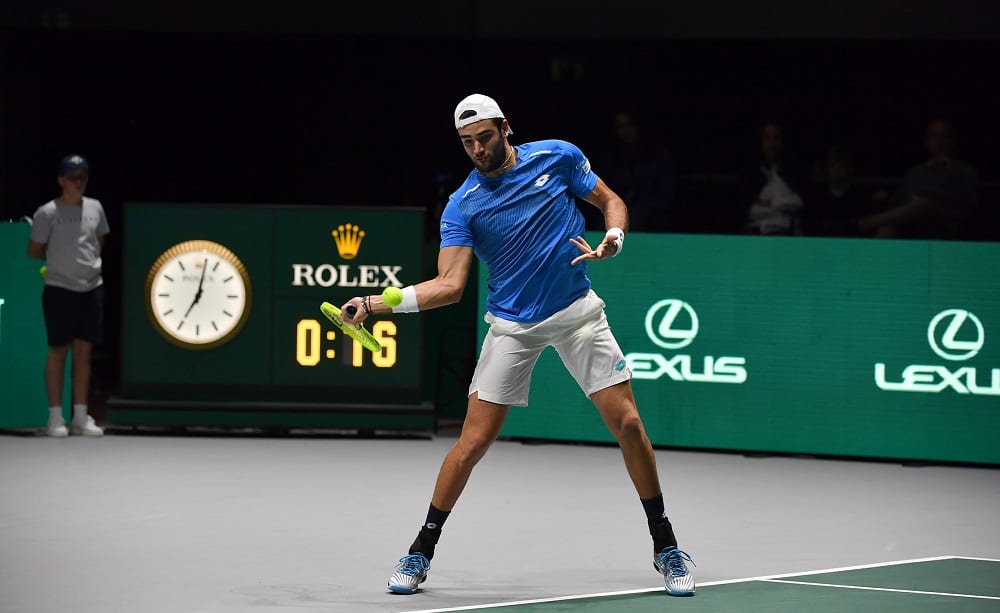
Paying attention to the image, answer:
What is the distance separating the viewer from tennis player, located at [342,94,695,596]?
271 inches

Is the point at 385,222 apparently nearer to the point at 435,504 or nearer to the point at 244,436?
the point at 244,436

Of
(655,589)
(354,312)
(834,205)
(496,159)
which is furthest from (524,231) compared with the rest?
(834,205)

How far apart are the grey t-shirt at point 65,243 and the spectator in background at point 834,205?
530cm

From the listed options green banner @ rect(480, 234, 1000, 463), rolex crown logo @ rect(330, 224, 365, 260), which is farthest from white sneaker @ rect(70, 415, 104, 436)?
green banner @ rect(480, 234, 1000, 463)

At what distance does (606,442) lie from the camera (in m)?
11.2

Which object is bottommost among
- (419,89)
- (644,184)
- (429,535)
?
(429,535)

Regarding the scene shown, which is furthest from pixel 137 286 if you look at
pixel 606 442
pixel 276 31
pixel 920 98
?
pixel 920 98

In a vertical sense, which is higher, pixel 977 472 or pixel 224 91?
pixel 224 91

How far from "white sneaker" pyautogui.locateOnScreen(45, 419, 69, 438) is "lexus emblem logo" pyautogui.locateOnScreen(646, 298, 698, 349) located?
3.93m

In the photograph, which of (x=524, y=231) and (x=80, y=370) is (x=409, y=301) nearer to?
(x=524, y=231)

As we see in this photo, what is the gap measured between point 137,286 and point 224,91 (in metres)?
4.72

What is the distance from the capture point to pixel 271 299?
11516mm

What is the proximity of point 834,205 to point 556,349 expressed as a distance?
6439mm

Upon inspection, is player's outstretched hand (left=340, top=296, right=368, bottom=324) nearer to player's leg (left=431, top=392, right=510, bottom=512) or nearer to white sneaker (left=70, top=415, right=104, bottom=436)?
player's leg (left=431, top=392, right=510, bottom=512)
